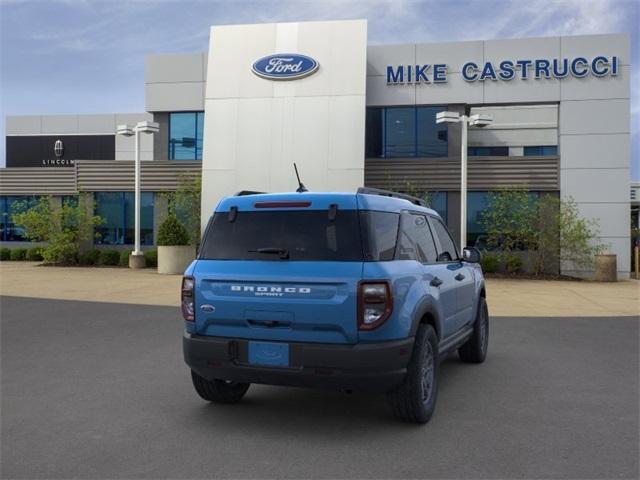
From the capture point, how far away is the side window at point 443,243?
6.23 m

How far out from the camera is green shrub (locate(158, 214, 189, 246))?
21172 mm

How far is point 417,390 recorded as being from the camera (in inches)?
189

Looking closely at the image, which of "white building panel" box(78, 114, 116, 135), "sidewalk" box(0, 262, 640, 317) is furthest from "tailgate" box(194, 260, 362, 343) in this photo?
"white building panel" box(78, 114, 116, 135)

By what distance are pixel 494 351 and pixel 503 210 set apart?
581 inches

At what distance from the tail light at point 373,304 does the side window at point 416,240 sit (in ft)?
1.79

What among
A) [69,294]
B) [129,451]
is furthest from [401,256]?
[69,294]

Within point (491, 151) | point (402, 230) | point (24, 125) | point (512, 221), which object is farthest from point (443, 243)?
point (24, 125)

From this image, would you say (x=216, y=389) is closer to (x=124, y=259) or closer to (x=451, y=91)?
(x=124, y=259)

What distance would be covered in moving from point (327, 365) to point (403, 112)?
69.8ft

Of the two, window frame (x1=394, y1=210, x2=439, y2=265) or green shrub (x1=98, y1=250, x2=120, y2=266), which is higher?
window frame (x1=394, y1=210, x2=439, y2=265)

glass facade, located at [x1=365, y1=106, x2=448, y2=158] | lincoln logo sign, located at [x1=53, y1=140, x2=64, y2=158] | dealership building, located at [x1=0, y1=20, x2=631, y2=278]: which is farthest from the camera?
lincoln logo sign, located at [x1=53, y1=140, x2=64, y2=158]

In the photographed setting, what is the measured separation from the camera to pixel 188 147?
26812mm

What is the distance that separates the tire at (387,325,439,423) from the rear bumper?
181 mm

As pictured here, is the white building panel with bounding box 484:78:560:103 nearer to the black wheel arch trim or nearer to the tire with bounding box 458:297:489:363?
the tire with bounding box 458:297:489:363
